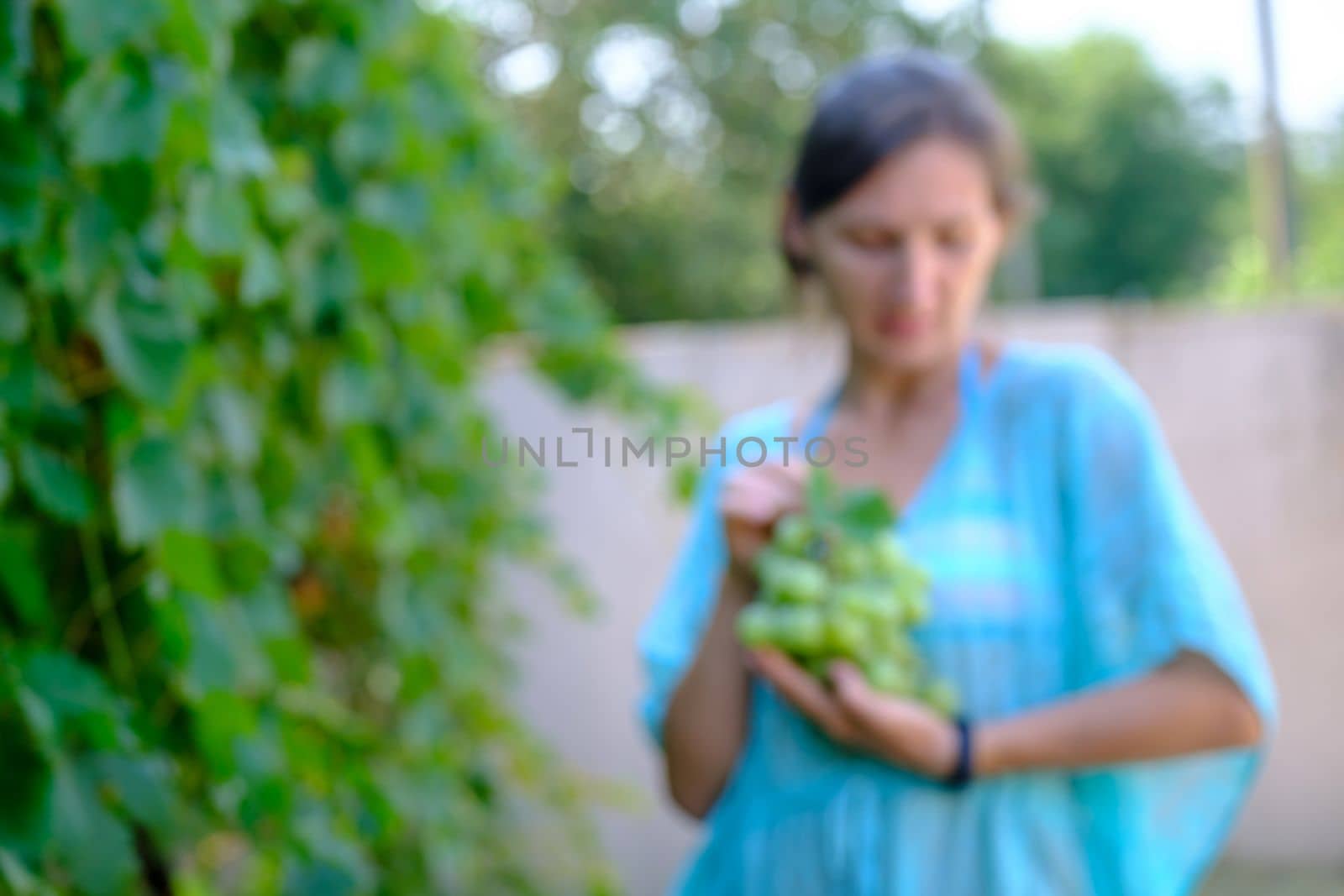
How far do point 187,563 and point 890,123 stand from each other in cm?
59

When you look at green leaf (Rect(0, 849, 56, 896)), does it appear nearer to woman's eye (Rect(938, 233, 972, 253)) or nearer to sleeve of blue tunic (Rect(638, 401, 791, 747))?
sleeve of blue tunic (Rect(638, 401, 791, 747))

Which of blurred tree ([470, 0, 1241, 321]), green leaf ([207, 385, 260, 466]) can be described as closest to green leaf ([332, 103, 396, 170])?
green leaf ([207, 385, 260, 466])

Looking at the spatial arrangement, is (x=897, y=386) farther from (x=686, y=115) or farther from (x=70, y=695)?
(x=686, y=115)

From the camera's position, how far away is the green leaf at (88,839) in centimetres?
75

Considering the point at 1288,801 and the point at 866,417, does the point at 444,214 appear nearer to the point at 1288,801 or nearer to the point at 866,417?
the point at 866,417

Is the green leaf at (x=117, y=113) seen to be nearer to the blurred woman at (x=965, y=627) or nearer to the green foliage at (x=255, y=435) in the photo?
the green foliage at (x=255, y=435)

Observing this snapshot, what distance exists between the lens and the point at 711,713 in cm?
108

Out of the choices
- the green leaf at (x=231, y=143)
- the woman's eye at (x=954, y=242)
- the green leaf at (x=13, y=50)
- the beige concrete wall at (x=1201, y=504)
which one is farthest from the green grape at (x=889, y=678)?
the beige concrete wall at (x=1201, y=504)

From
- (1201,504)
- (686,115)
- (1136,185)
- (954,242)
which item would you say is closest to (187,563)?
(954,242)

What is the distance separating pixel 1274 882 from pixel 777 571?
8.60 feet

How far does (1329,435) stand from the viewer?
3.19m

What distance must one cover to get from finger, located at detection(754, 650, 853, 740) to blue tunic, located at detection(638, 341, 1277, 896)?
4cm

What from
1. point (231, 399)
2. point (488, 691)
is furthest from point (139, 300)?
point (488, 691)

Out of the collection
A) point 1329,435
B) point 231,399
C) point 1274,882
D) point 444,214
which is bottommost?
point 1274,882
